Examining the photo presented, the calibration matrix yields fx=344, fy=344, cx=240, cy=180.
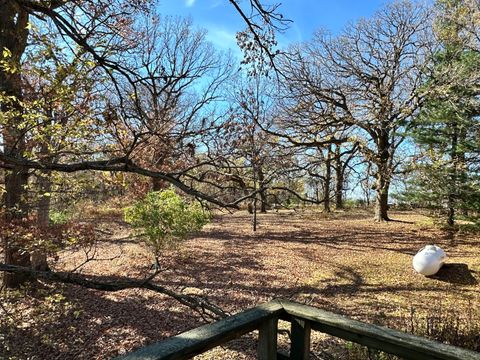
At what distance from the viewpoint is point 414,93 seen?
1003 centimetres

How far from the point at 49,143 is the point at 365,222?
10943 millimetres

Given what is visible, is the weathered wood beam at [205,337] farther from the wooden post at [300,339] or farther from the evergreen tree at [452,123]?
the evergreen tree at [452,123]

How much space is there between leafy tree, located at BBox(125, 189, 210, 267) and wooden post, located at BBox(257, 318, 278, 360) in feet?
17.7

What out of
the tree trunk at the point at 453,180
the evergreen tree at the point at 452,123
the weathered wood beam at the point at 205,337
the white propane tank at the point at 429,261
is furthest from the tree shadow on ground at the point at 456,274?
the weathered wood beam at the point at 205,337

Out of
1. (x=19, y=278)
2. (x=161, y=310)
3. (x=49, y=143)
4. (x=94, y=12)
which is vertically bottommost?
(x=161, y=310)

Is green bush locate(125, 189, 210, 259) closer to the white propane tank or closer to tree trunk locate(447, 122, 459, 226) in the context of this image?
the white propane tank

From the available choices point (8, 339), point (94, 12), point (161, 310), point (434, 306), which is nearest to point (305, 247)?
point (434, 306)

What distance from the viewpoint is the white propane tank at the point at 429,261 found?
6.53m

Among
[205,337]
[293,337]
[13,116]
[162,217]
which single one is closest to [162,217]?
[162,217]

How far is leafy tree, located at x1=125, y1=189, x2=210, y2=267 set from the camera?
7.03m

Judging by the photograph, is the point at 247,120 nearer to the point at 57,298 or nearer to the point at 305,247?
the point at 305,247

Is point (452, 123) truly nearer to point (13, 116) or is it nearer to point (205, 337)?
point (13, 116)

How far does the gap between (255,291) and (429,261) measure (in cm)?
337

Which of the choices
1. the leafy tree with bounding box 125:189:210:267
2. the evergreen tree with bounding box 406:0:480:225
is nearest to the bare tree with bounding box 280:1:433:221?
the evergreen tree with bounding box 406:0:480:225
